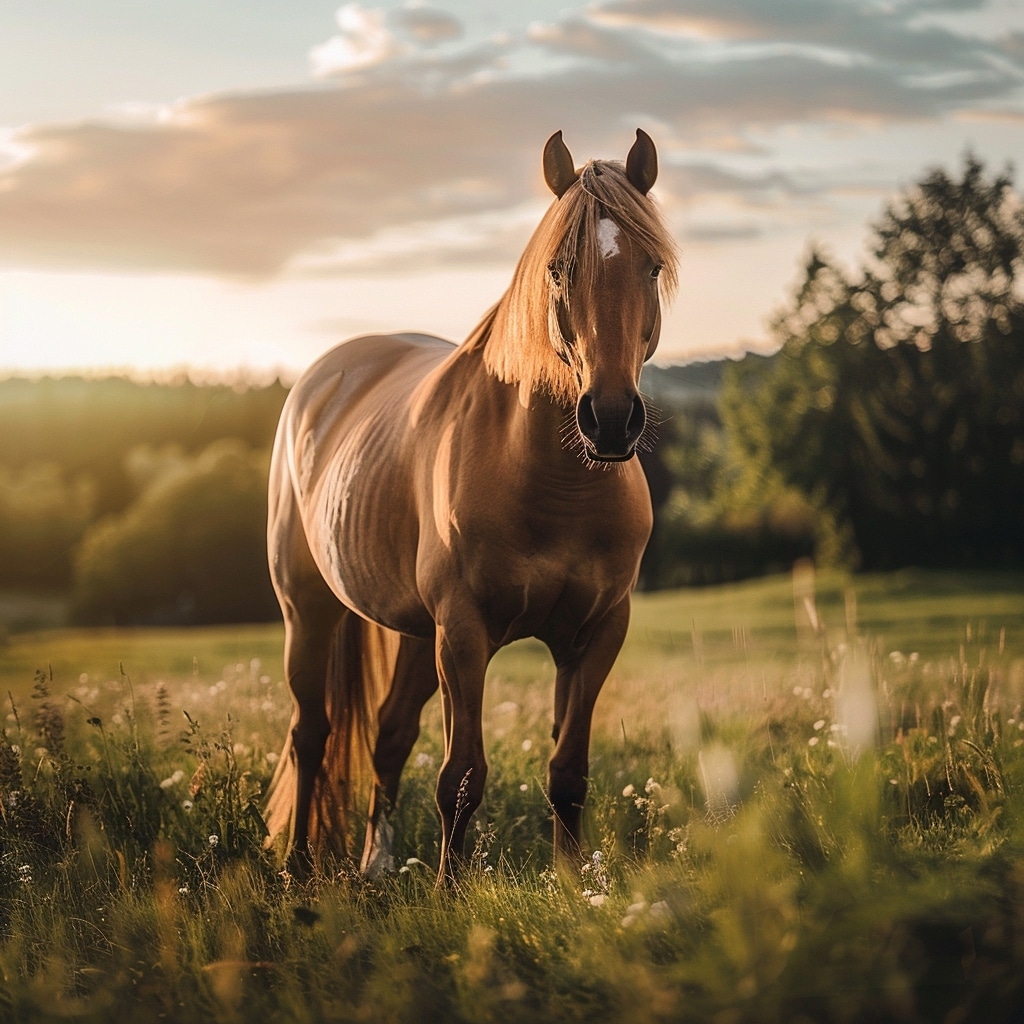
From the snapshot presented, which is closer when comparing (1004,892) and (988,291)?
(1004,892)

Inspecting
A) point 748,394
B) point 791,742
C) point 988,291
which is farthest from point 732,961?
point 748,394

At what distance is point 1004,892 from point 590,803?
261 centimetres

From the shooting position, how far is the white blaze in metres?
3.40

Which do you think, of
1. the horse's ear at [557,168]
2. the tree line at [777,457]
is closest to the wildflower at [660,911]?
the horse's ear at [557,168]

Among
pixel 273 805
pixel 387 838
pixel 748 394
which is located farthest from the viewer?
pixel 748 394

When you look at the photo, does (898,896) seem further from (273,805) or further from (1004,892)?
(273,805)

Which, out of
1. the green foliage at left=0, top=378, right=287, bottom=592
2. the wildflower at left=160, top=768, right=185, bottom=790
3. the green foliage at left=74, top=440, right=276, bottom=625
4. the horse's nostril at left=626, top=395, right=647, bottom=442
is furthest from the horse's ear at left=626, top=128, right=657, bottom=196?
the green foliage at left=0, top=378, right=287, bottom=592

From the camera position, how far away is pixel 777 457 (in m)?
45.2

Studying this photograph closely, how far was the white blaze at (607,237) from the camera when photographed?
3.40 metres

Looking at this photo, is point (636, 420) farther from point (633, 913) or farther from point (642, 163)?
point (633, 913)

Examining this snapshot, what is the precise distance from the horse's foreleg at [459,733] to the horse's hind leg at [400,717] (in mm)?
1121

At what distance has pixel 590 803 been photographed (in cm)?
506

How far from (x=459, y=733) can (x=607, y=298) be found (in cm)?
161

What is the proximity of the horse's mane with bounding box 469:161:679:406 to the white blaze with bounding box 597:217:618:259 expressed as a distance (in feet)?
0.04
